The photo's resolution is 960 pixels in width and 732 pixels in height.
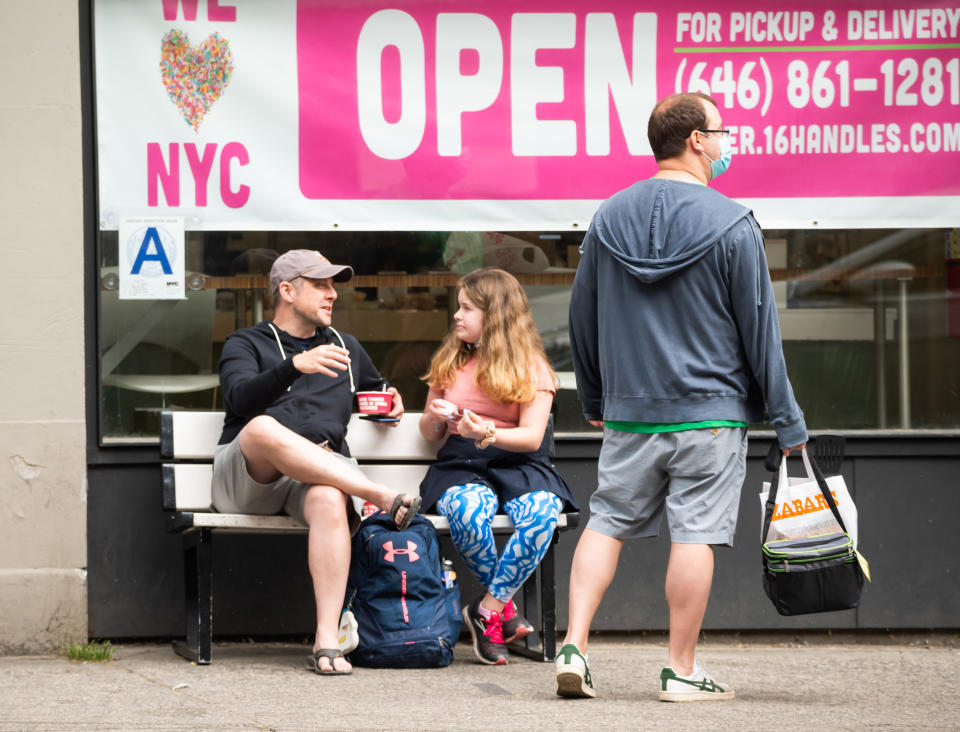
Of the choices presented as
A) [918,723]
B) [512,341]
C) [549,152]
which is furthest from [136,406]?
[918,723]

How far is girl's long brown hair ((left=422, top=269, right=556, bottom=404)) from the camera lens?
17.0 feet

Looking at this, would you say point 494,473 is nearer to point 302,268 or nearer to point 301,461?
point 301,461

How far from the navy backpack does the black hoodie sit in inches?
18.2

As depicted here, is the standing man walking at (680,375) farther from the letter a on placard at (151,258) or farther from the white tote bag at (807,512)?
the letter a on placard at (151,258)

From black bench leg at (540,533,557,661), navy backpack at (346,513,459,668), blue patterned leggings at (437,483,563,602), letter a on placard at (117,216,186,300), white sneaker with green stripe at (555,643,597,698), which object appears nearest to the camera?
white sneaker with green stripe at (555,643,597,698)

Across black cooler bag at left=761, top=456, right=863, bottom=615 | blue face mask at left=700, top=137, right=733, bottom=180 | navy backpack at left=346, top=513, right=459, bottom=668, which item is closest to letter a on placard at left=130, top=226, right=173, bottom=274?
navy backpack at left=346, top=513, right=459, bottom=668

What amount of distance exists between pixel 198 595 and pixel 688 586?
6.28ft

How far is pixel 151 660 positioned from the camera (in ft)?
17.0

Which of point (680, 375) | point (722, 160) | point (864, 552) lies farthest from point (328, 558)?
point (864, 552)

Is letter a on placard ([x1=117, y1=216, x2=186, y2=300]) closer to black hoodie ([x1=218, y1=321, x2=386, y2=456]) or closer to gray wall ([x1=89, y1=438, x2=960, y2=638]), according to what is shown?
black hoodie ([x1=218, y1=321, x2=386, y2=456])

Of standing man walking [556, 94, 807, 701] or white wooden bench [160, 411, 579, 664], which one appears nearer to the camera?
standing man walking [556, 94, 807, 701]

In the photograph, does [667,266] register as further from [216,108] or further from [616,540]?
[216,108]

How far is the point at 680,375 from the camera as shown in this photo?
410cm

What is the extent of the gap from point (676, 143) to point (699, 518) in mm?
1188
